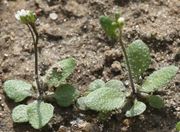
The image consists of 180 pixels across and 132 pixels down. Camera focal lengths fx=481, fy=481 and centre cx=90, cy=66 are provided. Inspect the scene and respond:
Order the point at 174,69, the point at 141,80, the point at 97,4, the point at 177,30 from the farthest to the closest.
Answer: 1. the point at 97,4
2. the point at 177,30
3. the point at 141,80
4. the point at 174,69

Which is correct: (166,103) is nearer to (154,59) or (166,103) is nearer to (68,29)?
(154,59)

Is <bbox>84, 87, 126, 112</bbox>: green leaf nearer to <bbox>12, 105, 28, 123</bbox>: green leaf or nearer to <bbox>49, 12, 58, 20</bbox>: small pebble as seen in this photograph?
<bbox>12, 105, 28, 123</bbox>: green leaf

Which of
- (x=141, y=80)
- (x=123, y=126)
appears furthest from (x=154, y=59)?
(x=123, y=126)

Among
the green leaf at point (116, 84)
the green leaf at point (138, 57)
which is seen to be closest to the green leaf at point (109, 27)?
the green leaf at point (138, 57)

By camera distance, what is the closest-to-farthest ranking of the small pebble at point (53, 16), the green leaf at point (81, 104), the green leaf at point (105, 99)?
the green leaf at point (105, 99) → the green leaf at point (81, 104) → the small pebble at point (53, 16)

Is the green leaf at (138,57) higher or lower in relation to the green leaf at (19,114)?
higher

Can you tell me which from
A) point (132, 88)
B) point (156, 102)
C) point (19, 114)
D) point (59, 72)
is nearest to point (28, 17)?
point (59, 72)

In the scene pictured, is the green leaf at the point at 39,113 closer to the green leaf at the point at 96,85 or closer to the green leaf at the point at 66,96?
the green leaf at the point at 66,96
